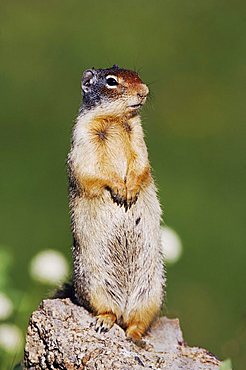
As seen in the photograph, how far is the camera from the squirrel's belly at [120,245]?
243 inches

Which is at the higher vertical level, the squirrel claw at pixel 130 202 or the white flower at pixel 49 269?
the squirrel claw at pixel 130 202

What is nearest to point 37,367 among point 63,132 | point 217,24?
point 63,132

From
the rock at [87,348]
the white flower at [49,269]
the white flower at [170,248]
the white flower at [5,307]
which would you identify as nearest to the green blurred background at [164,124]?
the white flower at [170,248]

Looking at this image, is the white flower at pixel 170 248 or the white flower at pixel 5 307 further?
the white flower at pixel 170 248

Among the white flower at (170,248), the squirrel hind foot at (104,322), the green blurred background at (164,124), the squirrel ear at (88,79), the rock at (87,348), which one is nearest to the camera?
the rock at (87,348)

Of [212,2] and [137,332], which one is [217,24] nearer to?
[212,2]

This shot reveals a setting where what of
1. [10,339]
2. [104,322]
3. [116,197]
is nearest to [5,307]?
[10,339]

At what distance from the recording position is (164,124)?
45.8 ft

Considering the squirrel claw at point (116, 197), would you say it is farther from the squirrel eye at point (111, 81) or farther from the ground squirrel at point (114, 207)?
the squirrel eye at point (111, 81)

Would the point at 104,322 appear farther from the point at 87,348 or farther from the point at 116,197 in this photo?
the point at 116,197

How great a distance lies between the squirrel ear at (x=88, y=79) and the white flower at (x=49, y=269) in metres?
1.01

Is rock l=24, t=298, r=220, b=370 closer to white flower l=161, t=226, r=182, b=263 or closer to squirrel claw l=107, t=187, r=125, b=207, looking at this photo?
squirrel claw l=107, t=187, r=125, b=207

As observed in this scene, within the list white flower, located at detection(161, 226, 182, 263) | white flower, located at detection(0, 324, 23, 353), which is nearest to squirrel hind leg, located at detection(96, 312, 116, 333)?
white flower, located at detection(0, 324, 23, 353)

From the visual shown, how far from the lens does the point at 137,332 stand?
248 inches
